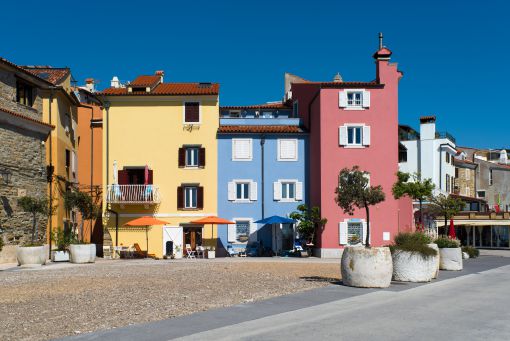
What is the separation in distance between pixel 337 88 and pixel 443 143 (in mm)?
19642

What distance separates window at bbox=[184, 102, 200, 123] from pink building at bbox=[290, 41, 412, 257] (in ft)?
24.0

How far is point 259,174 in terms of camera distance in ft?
129

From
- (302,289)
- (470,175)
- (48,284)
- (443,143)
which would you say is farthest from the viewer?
(470,175)

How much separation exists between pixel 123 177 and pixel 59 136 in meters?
5.76

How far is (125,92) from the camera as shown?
3903 centimetres

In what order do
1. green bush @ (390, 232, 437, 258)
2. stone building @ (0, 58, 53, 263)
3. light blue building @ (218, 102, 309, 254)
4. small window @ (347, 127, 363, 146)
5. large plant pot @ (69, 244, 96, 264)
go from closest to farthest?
green bush @ (390, 232, 437, 258)
stone building @ (0, 58, 53, 263)
large plant pot @ (69, 244, 96, 264)
small window @ (347, 127, 363, 146)
light blue building @ (218, 102, 309, 254)

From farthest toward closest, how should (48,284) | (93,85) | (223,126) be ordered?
(93,85) < (223,126) < (48,284)

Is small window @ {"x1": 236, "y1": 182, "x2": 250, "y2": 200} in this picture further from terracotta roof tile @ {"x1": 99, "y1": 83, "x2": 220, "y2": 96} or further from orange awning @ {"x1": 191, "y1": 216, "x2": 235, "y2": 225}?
terracotta roof tile @ {"x1": 99, "y1": 83, "x2": 220, "y2": 96}

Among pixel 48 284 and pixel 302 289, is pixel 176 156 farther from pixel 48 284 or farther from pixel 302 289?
pixel 302 289

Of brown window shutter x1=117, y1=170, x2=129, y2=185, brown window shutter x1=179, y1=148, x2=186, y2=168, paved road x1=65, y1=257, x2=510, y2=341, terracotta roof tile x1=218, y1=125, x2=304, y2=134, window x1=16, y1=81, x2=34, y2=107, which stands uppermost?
window x1=16, y1=81, x2=34, y2=107

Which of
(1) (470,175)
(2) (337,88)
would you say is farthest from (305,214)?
(1) (470,175)

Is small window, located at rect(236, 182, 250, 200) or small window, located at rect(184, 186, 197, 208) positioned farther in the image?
small window, located at rect(236, 182, 250, 200)

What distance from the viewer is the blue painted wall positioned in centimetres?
3872

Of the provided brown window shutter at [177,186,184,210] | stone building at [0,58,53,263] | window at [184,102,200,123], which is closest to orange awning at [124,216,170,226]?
brown window shutter at [177,186,184,210]
